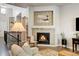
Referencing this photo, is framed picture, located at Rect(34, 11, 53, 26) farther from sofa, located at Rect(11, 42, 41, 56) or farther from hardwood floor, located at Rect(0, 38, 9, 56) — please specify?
hardwood floor, located at Rect(0, 38, 9, 56)

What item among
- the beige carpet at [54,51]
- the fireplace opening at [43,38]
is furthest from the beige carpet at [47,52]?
the fireplace opening at [43,38]

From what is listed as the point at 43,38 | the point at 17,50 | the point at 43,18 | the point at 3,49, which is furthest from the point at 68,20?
the point at 3,49

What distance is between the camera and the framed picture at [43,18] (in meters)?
1.73

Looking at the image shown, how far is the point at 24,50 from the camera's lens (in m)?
1.62

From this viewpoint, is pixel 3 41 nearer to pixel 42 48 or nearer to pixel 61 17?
pixel 42 48

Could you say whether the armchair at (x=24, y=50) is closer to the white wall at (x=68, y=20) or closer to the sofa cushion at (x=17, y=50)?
the sofa cushion at (x=17, y=50)

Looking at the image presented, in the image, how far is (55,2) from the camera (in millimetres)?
1486

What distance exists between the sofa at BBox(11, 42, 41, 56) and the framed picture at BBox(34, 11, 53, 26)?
33 cm

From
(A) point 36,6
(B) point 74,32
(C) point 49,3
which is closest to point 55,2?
(C) point 49,3

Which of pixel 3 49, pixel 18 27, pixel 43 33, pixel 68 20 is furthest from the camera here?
pixel 43 33

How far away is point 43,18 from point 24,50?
0.50 m

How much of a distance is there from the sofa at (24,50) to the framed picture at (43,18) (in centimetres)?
33

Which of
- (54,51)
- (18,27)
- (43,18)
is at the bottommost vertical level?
(54,51)

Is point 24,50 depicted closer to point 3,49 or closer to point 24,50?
point 24,50
